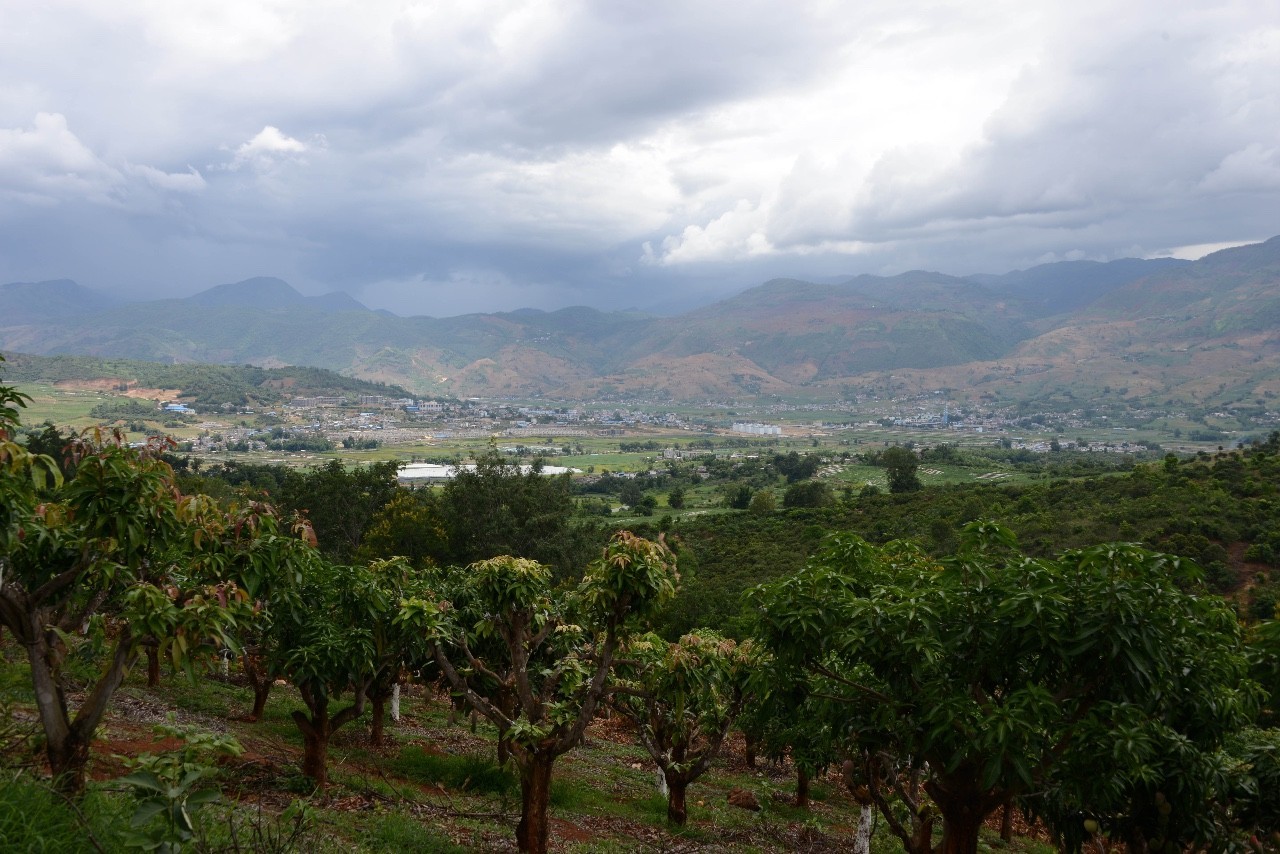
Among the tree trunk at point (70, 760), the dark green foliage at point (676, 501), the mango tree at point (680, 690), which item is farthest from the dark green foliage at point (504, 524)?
the dark green foliage at point (676, 501)

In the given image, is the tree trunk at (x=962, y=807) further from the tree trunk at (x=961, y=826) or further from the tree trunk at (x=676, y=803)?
the tree trunk at (x=676, y=803)

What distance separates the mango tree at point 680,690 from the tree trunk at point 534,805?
3.85 feet

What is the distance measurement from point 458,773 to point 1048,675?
980 cm

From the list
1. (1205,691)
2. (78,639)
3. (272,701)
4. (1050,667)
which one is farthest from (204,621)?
(272,701)

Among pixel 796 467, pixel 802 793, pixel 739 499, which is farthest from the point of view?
pixel 796 467

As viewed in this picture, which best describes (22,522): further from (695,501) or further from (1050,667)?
(695,501)

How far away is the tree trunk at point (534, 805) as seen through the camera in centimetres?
814

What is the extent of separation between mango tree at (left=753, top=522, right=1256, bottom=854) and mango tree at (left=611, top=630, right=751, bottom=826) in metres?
1.41

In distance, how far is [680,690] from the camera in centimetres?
786

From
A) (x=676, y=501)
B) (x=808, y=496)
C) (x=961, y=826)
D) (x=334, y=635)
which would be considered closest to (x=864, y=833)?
(x=961, y=826)

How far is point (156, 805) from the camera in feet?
12.9

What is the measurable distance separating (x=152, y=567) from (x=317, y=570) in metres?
2.95

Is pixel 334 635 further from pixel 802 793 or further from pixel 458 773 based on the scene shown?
pixel 802 793

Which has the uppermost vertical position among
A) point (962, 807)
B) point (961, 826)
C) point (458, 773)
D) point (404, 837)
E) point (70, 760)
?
point (70, 760)
